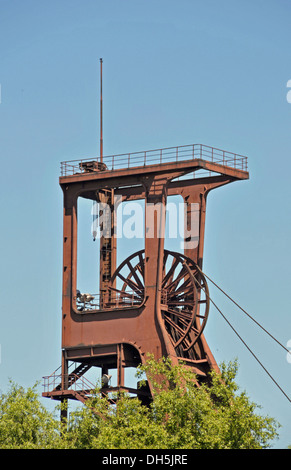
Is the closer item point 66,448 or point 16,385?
point 66,448

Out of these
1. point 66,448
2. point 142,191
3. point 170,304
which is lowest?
point 66,448

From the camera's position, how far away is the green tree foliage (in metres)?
67.2

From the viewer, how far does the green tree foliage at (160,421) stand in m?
67.2

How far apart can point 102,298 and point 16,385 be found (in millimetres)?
5992

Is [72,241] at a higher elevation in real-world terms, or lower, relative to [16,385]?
higher

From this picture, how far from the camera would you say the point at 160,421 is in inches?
2721

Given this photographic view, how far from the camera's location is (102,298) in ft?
253

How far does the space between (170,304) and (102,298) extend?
3.96 meters
